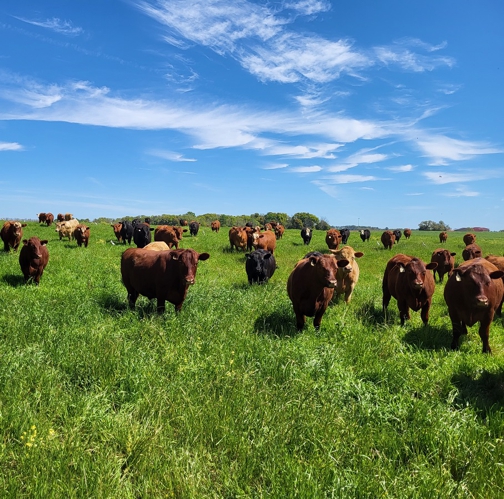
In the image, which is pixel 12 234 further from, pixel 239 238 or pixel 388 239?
pixel 388 239

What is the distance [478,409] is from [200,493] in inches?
141

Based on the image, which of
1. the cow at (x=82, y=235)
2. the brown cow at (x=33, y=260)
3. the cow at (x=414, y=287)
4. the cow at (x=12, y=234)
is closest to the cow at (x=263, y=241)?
the cow at (x=82, y=235)

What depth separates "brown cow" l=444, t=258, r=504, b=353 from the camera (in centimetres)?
644

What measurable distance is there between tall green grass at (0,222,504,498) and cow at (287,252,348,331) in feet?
1.25

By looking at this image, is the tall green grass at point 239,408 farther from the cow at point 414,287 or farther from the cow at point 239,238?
the cow at point 239,238

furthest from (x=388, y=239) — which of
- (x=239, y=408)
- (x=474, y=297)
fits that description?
(x=239, y=408)

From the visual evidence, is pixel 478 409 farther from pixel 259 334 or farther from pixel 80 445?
pixel 80 445

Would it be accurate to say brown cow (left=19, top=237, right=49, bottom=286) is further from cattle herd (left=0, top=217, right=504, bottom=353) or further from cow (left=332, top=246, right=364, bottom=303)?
cow (left=332, top=246, right=364, bottom=303)

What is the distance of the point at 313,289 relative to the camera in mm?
7258

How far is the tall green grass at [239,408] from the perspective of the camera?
3053 mm

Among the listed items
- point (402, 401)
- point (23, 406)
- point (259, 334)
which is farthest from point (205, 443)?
point (259, 334)

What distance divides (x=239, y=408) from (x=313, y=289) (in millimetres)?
3679

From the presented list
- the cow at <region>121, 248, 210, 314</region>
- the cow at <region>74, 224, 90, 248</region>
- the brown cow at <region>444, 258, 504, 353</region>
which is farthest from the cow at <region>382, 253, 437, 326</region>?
the cow at <region>74, 224, 90, 248</region>

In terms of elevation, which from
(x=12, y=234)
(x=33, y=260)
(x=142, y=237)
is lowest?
(x=33, y=260)
